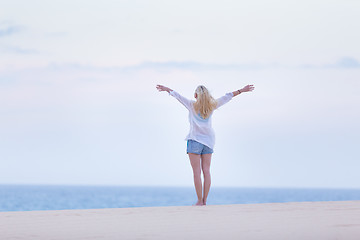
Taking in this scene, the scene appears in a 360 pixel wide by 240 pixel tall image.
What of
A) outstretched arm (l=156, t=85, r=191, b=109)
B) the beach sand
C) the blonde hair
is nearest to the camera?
the beach sand

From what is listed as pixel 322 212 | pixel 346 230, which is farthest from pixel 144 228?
pixel 322 212

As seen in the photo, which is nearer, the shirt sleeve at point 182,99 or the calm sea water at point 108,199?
the shirt sleeve at point 182,99

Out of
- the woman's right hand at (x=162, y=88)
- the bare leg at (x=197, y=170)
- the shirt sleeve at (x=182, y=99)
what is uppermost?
the woman's right hand at (x=162, y=88)

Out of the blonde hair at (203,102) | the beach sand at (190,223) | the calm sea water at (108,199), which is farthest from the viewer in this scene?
the calm sea water at (108,199)

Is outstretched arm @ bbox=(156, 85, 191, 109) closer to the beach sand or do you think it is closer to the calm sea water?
the beach sand

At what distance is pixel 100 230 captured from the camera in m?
5.05

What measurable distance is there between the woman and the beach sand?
1033mm

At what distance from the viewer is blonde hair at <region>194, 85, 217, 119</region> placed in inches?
313

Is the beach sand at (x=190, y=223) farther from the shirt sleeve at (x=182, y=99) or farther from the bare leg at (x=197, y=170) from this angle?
the shirt sleeve at (x=182, y=99)

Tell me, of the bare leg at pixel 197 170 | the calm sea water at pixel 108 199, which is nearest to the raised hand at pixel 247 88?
the bare leg at pixel 197 170

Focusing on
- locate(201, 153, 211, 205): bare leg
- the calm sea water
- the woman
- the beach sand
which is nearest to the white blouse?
the woman

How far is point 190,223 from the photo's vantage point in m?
5.52

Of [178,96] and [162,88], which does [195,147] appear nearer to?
[178,96]

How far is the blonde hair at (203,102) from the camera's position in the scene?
313 inches
